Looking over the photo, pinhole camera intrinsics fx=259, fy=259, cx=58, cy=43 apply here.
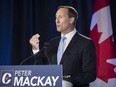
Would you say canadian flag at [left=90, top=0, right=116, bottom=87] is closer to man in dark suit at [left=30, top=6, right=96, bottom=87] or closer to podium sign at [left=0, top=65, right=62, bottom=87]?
man in dark suit at [left=30, top=6, right=96, bottom=87]

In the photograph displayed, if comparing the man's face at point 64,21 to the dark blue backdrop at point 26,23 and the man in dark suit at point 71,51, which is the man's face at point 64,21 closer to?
the man in dark suit at point 71,51

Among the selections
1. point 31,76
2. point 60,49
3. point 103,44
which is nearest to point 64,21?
point 60,49

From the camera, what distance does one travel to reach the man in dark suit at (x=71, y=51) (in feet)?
6.78

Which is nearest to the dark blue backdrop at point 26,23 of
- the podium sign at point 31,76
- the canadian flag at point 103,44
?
the canadian flag at point 103,44

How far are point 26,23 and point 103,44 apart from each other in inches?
37.6

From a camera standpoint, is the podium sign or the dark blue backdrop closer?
the podium sign

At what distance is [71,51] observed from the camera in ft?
7.34

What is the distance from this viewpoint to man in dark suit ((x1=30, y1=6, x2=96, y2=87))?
2066mm

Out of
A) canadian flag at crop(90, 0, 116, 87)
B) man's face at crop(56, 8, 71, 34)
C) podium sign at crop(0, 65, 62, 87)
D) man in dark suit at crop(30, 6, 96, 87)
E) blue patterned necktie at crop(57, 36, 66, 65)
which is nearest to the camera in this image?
podium sign at crop(0, 65, 62, 87)

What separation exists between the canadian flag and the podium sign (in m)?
1.61

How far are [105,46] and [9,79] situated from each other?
71.2 inches

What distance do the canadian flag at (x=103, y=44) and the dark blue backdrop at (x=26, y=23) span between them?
0.09 metres

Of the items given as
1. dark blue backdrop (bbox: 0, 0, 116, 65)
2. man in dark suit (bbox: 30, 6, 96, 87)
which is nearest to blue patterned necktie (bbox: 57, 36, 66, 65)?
man in dark suit (bbox: 30, 6, 96, 87)

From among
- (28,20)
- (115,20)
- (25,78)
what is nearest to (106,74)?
(115,20)
